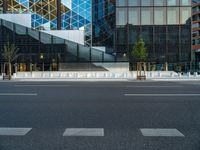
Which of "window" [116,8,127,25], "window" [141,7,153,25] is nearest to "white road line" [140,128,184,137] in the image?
"window" [116,8,127,25]

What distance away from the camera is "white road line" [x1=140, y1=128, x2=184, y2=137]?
6.19m

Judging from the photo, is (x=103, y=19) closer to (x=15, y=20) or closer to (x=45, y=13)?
(x=45, y=13)

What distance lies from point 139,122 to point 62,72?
122 feet

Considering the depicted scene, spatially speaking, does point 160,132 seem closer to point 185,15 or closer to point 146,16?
point 146,16

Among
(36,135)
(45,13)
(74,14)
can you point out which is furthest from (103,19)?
(36,135)

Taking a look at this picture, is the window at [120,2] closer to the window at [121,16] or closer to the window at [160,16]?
the window at [121,16]

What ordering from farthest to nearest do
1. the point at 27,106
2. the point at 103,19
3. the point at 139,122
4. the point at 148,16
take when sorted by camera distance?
the point at 103,19 → the point at 148,16 → the point at 27,106 → the point at 139,122

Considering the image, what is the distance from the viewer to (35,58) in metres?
45.4

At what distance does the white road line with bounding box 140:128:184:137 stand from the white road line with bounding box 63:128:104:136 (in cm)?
113

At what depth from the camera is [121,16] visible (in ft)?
155

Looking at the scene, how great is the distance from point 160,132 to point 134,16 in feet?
141

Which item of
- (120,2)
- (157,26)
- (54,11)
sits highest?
(120,2)

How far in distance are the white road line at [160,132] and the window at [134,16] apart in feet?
139

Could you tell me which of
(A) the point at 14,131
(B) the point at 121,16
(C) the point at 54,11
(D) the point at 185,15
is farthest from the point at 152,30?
(A) the point at 14,131
